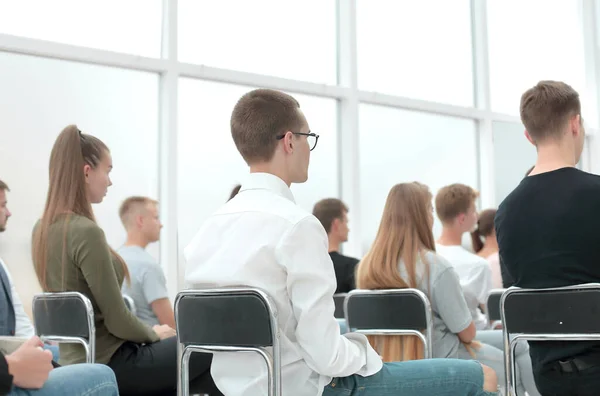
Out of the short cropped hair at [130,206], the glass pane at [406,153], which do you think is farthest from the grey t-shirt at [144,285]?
the glass pane at [406,153]

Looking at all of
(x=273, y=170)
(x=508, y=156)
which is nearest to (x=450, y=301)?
(x=273, y=170)

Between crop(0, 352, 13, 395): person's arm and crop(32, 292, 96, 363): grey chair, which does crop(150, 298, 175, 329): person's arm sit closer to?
crop(32, 292, 96, 363): grey chair

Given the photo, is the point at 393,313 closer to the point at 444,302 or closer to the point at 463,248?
the point at 444,302

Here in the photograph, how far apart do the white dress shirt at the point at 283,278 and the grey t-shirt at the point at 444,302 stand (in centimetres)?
120

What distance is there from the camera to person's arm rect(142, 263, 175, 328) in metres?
3.81

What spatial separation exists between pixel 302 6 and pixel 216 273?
4711 mm

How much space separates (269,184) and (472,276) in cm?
230

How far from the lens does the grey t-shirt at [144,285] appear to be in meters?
3.87

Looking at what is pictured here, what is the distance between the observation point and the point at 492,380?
204 cm

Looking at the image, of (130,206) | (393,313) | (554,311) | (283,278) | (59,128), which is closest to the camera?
(283,278)

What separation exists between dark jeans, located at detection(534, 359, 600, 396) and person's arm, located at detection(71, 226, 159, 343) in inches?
53.3

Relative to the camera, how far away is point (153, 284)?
3.87 metres

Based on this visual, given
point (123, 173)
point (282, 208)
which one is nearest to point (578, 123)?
point (282, 208)

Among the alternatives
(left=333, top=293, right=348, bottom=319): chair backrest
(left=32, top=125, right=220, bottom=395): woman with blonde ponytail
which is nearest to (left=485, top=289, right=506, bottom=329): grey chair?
(left=333, top=293, right=348, bottom=319): chair backrest
